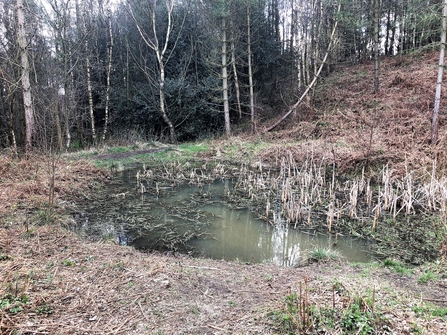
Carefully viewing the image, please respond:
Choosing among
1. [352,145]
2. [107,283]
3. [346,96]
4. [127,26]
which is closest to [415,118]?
[352,145]

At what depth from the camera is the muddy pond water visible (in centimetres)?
503

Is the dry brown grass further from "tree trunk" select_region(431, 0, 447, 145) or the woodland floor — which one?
"tree trunk" select_region(431, 0, 447, 145)

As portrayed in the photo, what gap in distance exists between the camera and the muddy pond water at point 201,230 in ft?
16.5

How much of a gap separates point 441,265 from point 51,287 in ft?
15.1

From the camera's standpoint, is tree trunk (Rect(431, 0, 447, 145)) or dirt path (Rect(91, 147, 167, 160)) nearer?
tree trunk (Rect(431, 0, 447, 145))

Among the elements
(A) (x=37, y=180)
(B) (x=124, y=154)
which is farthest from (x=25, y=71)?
(B) (x=124, y=154)

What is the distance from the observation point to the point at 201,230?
5941 millimetres

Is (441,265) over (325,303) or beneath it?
beneath

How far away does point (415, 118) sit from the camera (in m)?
11.3

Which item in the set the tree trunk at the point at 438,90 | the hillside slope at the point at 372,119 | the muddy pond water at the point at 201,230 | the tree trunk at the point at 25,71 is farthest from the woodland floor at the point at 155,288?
the tree trunk at the point at 438,90

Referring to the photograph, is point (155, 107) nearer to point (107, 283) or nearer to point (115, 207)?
point (115, 207)

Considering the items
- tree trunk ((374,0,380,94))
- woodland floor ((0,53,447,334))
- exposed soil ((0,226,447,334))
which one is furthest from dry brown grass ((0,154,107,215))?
tree trunk ((374,0,380,94))

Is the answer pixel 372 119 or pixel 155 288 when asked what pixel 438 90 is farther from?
pixel 155 288

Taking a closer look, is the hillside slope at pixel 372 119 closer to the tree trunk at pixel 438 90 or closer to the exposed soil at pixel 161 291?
the tree trunk at pixel 438 90
